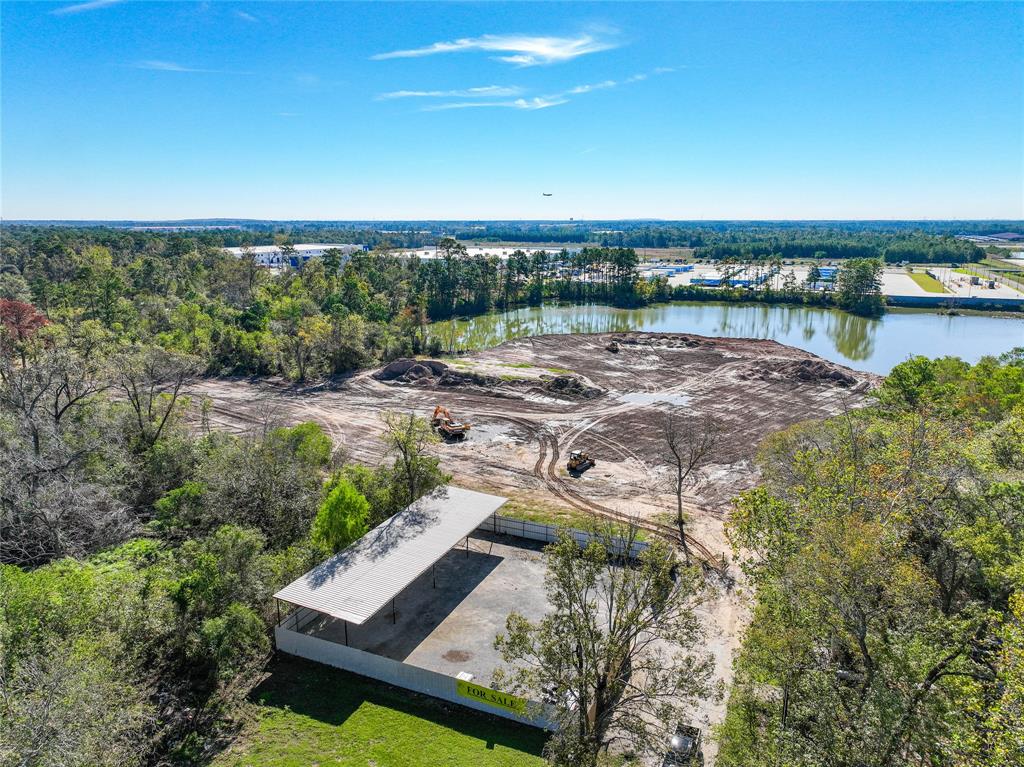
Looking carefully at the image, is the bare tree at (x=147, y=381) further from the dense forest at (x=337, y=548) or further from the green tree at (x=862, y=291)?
the green tree at (x=862, y=291)

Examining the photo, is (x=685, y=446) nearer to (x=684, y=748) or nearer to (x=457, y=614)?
(x=457, y=614)

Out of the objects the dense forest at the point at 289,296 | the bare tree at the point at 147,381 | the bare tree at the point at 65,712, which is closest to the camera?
the bare tree at the point at 65,712

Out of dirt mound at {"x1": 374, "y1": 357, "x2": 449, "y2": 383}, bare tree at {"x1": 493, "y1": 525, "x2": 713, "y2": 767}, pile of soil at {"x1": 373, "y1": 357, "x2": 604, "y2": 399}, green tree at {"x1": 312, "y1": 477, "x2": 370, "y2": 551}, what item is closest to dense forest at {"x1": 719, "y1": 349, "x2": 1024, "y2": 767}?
bare tree at {"x1": 493, "y1": 525, "x2": 713, "y2": 767}

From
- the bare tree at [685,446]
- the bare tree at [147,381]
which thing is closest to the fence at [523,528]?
the bare tree at [685,446]

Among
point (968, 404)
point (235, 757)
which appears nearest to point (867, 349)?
point (968, 404)

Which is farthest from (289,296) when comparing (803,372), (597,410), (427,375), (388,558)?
(388,558)

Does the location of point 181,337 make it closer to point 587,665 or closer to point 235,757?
point 235,757
